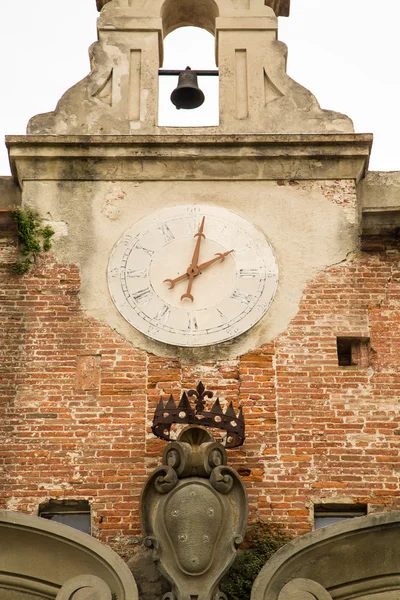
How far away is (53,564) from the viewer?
436 inches

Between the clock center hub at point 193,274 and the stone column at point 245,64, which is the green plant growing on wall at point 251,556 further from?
the stone column at point 245,64

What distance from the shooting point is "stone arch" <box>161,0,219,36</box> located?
14.4 meters

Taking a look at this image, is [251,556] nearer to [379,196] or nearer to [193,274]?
[193,274]

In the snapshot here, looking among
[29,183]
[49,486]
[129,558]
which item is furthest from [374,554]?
[29,183]

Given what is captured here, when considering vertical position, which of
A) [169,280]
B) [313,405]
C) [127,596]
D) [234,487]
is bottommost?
[127,596]

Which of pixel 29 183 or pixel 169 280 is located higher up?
pixel 29 183

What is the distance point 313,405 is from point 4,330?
8.83 feet

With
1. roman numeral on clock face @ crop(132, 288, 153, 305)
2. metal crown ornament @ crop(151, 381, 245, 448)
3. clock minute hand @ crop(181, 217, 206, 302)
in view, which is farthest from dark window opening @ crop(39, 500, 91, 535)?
clock minute hand @ crop(181, 217, 206, 302)

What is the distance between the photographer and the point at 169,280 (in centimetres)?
1277

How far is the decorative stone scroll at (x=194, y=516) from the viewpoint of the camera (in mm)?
10906

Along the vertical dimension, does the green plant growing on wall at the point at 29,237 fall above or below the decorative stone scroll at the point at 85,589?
above

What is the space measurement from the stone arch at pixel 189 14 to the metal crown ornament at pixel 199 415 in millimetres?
4445

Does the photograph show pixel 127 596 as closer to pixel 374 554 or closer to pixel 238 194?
pixel 374 554

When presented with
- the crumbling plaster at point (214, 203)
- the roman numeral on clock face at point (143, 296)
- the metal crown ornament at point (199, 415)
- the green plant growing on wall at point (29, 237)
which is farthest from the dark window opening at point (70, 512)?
the green plant growing on wall at point (29, 237)
